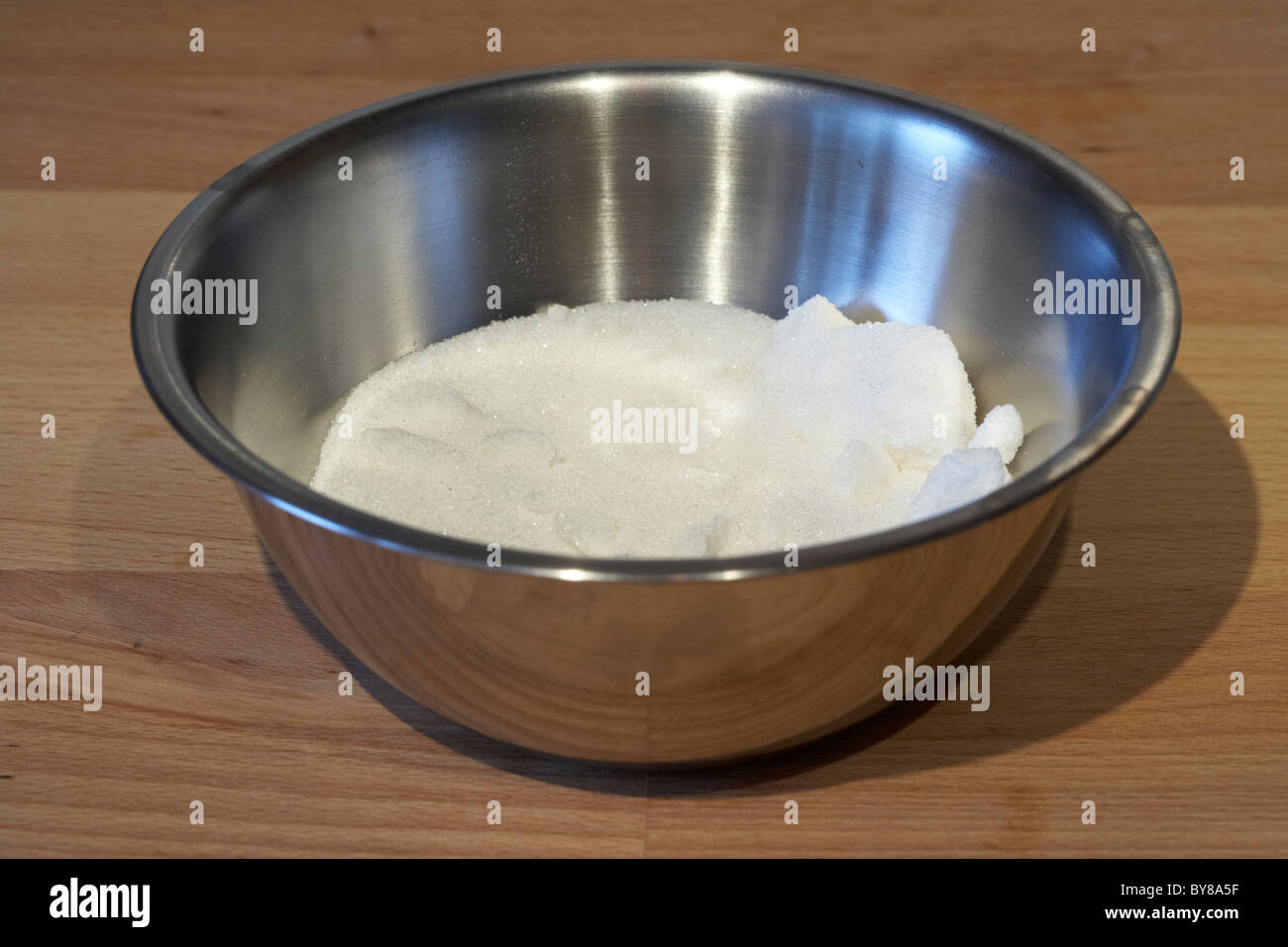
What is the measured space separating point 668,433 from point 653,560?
0.26 metres

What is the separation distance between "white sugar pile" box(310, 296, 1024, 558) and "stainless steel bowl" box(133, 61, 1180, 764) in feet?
0.12

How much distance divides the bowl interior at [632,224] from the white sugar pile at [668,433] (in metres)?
0.03

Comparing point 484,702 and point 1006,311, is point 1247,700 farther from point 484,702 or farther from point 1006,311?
point 484,702

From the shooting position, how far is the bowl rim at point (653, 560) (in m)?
0.47

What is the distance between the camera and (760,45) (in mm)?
1274

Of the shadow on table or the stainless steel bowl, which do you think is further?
the shadow on table

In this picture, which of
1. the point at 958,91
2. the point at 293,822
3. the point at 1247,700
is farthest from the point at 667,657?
the point at 958,91

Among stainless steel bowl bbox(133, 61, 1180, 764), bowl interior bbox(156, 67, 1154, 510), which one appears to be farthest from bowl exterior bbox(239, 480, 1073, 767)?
bowl interior bbox(156, 67, 1154, 510)

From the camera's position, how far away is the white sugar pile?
64cm

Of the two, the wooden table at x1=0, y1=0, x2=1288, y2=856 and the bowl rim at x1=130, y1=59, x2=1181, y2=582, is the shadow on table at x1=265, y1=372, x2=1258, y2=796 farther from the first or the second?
the bowl rim at x1=130, y1=59, x2=1181, y2=582

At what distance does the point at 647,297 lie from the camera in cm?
87

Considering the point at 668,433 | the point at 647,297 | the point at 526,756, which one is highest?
the point at 647,297

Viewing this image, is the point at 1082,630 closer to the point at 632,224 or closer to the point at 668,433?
the point at 668,433

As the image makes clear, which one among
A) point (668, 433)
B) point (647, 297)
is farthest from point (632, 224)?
point (668, 433)
